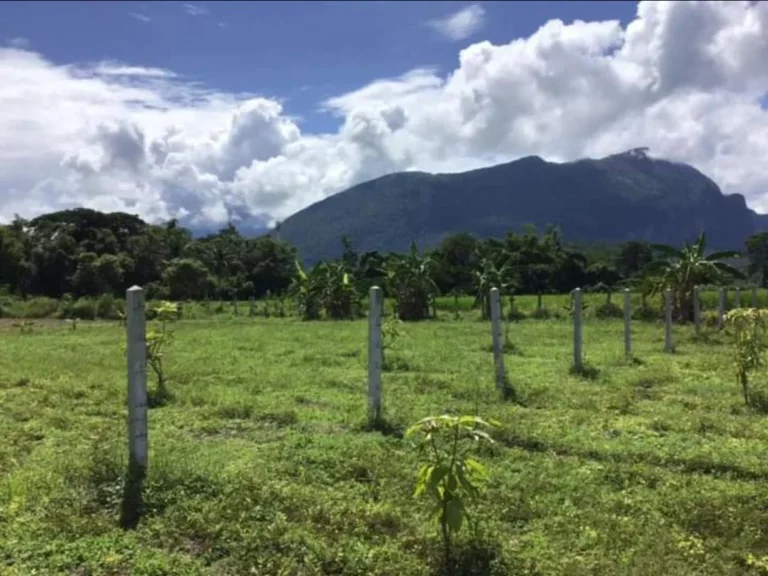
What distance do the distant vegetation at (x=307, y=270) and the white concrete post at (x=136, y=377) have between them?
21.6m

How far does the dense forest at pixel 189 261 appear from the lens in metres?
49.0

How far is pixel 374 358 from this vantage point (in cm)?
833

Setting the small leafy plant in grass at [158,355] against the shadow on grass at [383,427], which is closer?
the shadow on grass at [383,427]

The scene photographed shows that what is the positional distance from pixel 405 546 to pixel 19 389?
26.6 ft

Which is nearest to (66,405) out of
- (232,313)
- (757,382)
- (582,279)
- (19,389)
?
(19,389)

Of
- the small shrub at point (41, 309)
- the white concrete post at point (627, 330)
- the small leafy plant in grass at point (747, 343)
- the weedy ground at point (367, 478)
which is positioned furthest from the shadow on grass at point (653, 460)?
the small shrub at point (41, 309)

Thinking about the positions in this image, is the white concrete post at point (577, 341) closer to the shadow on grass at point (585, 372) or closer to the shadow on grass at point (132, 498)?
the shadow on grass at point (585, 372)

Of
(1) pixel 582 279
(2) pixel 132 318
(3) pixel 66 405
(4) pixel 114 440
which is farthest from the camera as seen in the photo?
(1) pixel 582 279

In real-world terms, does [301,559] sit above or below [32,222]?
below

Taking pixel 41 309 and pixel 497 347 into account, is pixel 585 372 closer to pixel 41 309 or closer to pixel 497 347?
pixel 497 347

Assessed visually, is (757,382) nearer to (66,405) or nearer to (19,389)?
(66,405)

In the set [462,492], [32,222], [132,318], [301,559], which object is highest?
[32,222]

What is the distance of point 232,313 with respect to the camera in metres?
36.4

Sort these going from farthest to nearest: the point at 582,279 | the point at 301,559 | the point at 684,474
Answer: the point at 582,279 < the point at 684,474 < the point at 301,559
